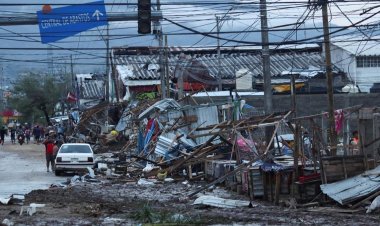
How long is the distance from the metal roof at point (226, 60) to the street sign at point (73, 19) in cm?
3587

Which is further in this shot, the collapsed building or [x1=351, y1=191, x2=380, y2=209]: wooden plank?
the collapsed building

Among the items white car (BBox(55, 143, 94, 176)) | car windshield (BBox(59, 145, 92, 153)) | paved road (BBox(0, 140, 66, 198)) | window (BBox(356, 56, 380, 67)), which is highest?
window (BBox(356, 56, 380, 67))

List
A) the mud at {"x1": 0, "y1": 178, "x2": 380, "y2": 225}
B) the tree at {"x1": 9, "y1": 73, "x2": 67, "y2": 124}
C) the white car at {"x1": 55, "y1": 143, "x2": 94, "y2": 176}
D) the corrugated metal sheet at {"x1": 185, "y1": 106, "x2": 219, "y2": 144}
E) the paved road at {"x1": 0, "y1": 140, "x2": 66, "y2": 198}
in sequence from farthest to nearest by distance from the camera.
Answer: the tree at {"x1": 9, "y1": 73, "x2": 67, "y2": 124}, the corrugated metal sheet at {"x1": 185, "y1": 106, "x2": 219, "y2": 144}, the white car at {"x1": 55, "y1": 143, "x2": 94, "y2": 176}, the paved road at {"x1": 0, "y1": 140, "x2": 66, "y2": 198}, the mud at {"x1": 0, "y1": 178, "x2": 380, "y2": 225}

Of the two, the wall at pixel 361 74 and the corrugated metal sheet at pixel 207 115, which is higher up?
the wall at pixel 361 74

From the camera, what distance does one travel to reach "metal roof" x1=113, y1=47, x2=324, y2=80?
60.0 meters

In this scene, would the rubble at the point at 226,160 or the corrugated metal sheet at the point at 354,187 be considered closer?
the corrugated metal sheet at the point at 354,187

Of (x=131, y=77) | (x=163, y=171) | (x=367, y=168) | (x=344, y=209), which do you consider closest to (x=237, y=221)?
(x=344, y=209)

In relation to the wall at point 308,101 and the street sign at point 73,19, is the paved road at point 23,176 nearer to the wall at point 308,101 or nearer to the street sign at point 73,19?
the street sign at point 73,19

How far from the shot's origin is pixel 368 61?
58188 millimetres

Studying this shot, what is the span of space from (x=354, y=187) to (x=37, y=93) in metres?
86.2

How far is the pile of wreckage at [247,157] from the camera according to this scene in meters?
20.6

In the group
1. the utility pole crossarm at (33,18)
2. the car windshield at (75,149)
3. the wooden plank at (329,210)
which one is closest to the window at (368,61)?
the car windshield at (75,149)

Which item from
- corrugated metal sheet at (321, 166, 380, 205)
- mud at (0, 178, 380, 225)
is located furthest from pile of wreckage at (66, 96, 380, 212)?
mud at (0, 178, 380, 225)

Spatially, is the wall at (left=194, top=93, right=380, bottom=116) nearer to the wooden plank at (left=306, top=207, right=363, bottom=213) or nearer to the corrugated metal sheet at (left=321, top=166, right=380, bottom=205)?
the corrugated metal sheet at (left=321, top=166, right=380, bottom=205)
